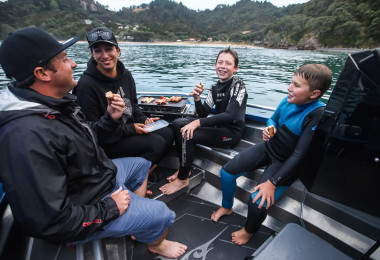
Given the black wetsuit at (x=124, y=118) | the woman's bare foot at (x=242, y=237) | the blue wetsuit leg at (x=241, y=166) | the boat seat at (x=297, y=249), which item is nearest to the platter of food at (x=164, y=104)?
the black wetsuit at (x=124, y=118)

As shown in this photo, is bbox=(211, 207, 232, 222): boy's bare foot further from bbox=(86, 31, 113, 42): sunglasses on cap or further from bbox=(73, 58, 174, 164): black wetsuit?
bbox=(86, 31, 113, 42): sunglasses on cap

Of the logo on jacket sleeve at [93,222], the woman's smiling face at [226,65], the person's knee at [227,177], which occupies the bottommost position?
the person's knee at [227,177]

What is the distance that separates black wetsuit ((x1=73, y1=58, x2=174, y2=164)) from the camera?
2.08 meters

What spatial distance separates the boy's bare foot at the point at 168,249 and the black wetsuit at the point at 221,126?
31.0 inches

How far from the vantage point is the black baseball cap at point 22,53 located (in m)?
1.02

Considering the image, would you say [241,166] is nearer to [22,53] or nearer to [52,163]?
[52,163]

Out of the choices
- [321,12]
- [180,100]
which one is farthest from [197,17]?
[180,100]

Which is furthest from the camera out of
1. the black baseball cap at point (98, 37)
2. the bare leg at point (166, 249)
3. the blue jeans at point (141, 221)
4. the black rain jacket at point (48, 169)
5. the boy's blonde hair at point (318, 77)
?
the black baseball cap at point (98, 37)

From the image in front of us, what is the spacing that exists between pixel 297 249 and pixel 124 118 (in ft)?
6.94

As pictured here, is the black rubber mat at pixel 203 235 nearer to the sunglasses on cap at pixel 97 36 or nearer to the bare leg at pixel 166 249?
the bare leg at pixel 166 249

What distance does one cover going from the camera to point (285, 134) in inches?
69.9

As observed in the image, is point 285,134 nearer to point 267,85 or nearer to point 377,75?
point 377,75

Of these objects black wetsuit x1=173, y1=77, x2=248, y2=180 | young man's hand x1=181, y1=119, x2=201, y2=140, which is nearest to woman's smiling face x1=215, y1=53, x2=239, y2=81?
black wetsuit x1=173, y1=77, x2=248, y2=180

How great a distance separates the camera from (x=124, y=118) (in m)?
2.36
